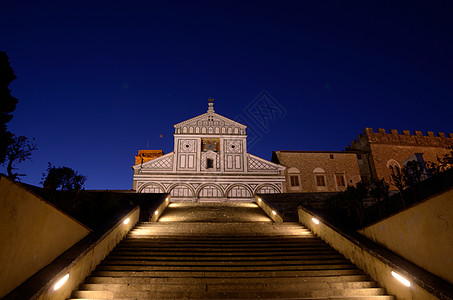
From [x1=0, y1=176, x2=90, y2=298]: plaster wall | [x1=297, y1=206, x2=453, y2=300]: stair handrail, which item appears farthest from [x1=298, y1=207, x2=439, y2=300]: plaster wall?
[x1=0, y1=176, x2=90, y2=298]: plaster wall

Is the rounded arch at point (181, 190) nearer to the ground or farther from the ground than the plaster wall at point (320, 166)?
nearer to the ground

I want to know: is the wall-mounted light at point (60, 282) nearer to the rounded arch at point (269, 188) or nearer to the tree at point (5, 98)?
the tree at point (5, 98)

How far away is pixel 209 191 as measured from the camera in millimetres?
22828

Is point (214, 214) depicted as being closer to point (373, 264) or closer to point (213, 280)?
point (213, 280)

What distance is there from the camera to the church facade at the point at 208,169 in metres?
22.7

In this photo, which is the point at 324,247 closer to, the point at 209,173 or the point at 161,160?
the point at 209,173

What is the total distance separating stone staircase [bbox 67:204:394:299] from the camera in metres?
4.41

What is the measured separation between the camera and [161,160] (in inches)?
937

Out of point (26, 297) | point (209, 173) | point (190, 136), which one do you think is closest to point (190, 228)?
point (26, 297)

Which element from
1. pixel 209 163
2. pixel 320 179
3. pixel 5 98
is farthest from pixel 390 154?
pixel 5 98

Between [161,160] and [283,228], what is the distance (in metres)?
17.5

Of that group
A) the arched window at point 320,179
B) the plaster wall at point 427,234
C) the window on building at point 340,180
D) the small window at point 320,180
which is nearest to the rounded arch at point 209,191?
the arched window at point 320,179

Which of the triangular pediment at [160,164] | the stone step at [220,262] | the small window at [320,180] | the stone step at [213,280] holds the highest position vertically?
the triangular pediment at [160,164]

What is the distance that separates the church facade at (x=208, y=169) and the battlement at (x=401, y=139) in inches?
409
